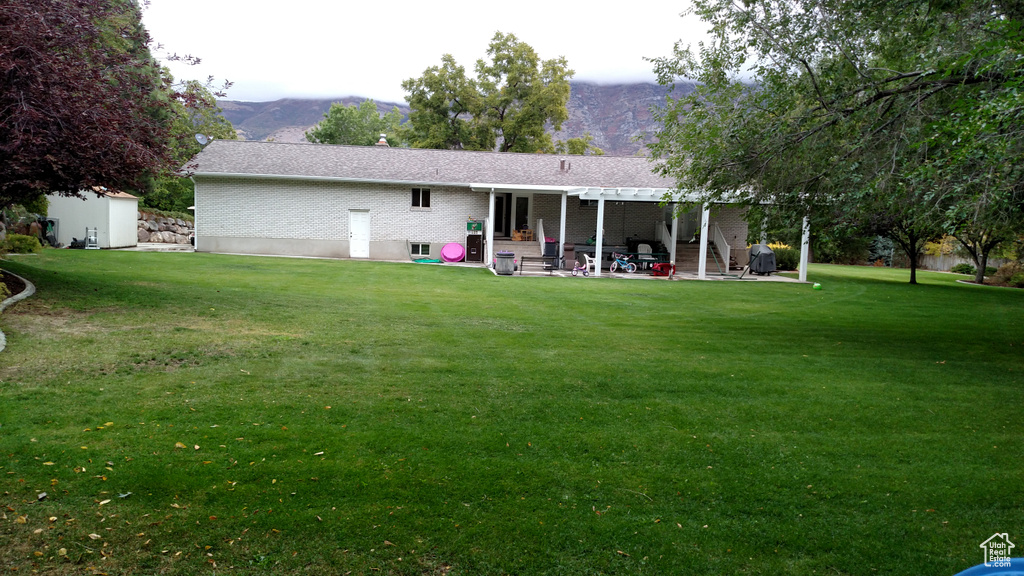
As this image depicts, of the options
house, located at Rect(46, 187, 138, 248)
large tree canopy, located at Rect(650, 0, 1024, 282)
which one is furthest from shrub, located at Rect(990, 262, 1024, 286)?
house, located at Rect(46, 187, 138, 248)

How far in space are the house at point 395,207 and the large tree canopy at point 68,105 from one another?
1395 centimetres

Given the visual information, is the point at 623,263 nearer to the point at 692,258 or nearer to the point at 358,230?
the point at 692,258

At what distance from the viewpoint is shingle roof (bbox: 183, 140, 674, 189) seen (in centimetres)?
2467

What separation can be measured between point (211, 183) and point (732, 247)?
67.3ft

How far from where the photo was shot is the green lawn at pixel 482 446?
137 inches

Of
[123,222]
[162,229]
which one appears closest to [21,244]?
[123,222]

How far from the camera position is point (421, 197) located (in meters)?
25.2

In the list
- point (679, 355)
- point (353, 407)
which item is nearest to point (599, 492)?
point (353, 407)

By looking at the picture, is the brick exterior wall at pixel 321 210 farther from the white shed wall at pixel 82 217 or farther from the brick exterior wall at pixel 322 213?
the white shed wall at pixel 82 217

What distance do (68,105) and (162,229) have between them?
24.5 meters

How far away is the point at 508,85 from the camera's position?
41750 mm

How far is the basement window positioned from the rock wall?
10120mm

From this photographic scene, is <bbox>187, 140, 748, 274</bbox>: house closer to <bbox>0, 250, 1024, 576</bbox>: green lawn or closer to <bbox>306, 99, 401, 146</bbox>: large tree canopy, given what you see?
<bbox>0, 250, 1024, 576</bbox>: green lawn

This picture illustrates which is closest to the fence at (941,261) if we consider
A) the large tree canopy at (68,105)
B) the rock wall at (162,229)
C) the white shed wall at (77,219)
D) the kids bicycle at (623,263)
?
the kids bicycle at (623,263)
